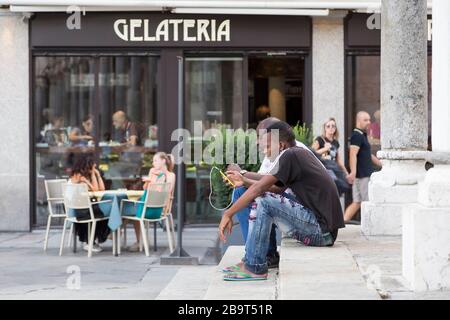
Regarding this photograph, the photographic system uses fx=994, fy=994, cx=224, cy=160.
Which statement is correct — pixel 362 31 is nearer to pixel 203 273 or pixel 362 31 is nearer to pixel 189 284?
pixel 203 273

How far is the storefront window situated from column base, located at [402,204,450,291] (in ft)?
35.6

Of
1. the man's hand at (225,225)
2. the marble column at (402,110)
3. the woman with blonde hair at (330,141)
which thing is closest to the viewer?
the man's hand at (225,225)

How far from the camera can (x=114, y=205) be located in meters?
13.1

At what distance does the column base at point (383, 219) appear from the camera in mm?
9562

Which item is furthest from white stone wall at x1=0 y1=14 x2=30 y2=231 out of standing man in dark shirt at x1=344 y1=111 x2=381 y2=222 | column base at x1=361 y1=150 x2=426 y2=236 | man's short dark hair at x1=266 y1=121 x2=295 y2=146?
man's short dark hair at x1=266 y1=121 x2=295 y2=146

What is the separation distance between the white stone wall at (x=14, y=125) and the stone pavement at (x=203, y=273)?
76 cm

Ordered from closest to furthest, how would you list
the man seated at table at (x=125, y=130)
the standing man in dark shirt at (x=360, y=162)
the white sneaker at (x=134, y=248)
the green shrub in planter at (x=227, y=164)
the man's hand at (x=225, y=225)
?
the man's hand at (x=225, y=225)
the green shrub in planter at (x=227, y=164)
the white sneaker at (x=134, y=248)
the standing man in dark shirt at (x=360, y=162)
the man seated at table at (x=125, y=130)

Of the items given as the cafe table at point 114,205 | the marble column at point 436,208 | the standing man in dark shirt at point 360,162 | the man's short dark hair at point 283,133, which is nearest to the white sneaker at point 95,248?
the cafe table at point 114,205

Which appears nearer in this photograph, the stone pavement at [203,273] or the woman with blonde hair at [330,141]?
the stone pavement at [203,273]

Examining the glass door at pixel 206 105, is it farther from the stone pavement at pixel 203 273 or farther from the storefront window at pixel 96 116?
the stone pavement at pixel 203 273

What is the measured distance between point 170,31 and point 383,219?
7.57 meters

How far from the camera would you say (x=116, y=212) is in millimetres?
13102

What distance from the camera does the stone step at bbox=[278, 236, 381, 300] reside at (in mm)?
6215

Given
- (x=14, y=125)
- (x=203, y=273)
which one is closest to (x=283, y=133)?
(x=203, y=273)
